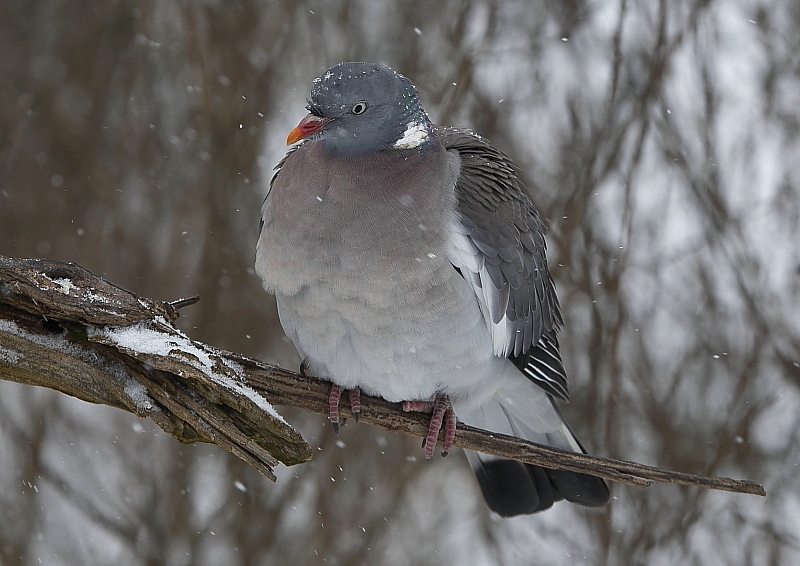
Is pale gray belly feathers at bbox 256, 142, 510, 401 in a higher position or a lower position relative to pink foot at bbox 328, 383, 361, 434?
higher

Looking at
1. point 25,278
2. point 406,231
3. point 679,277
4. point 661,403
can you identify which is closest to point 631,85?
point 679,277

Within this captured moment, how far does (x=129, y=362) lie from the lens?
2113 millimetres

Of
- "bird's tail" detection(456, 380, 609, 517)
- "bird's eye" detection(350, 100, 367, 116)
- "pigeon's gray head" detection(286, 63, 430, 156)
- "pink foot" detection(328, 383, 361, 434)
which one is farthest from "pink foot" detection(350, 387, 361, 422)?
"bird's eye" detection(350, 100, 367, 116)

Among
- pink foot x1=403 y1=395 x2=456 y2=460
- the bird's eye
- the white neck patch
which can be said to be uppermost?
the bird's eye

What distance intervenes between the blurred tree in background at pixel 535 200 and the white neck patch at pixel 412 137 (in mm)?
1639

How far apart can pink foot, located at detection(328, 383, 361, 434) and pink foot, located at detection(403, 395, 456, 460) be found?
20cm

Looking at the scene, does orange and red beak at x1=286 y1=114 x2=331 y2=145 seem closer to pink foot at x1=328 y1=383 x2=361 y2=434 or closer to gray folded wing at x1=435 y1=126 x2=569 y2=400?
gray folded wing at x1=435 y1=126 x2=569 y2=400

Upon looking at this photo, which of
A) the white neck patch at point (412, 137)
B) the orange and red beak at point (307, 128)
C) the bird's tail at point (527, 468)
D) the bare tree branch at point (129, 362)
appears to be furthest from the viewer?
the bird's tail at point (527, 468)

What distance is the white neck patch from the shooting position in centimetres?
274

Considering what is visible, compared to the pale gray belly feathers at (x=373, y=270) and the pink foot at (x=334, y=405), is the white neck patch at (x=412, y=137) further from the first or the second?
the pink foot at (x=334, y=405)

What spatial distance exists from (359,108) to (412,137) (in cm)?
22

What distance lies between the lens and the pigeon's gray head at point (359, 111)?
2.62 meters

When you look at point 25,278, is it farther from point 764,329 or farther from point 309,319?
point 764,329

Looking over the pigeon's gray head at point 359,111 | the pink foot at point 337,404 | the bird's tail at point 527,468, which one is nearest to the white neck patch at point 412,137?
the pigeon's gray head at point 359,111
